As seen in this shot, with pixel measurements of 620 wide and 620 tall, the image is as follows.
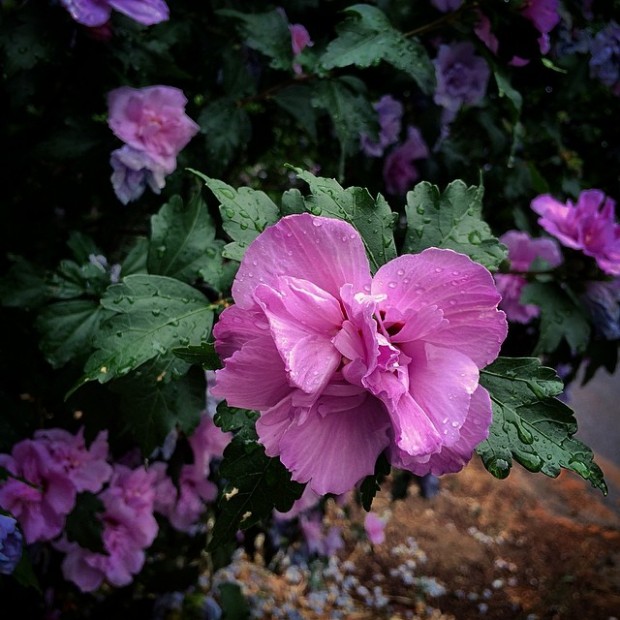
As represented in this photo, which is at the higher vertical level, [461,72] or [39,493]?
[461,72]

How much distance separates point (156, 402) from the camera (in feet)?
3.61

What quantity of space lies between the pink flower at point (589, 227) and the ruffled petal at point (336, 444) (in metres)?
0.75

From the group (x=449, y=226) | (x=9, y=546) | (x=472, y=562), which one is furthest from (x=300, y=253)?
(x=472, y=562)

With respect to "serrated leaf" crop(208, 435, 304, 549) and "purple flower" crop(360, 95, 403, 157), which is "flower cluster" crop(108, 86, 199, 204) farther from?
"serrated leaf" crop(208, 435, 304, 549)

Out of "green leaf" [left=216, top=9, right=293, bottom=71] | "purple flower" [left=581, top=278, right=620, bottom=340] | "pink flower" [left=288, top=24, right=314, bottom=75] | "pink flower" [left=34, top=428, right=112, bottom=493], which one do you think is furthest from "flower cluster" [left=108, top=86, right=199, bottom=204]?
"purple flower" [left=581, top=278, right=620, bottom=340]

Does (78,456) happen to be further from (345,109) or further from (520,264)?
(520,264)

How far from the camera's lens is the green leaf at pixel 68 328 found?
1.16 m

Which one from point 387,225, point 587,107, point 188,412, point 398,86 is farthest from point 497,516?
point 387,225

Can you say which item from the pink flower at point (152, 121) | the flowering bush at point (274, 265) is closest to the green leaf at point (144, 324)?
the flowering bush at point (274, 265)

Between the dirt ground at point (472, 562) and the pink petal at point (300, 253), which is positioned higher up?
the pink petal at point (300, 253)

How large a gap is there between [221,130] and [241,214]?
2.15 feet

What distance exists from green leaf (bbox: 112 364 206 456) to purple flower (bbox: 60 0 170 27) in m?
0.56

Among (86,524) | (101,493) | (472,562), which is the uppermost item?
(86,524)

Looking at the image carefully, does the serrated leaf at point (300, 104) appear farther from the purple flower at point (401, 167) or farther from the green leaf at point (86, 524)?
the green leaf at point (86, 524)
